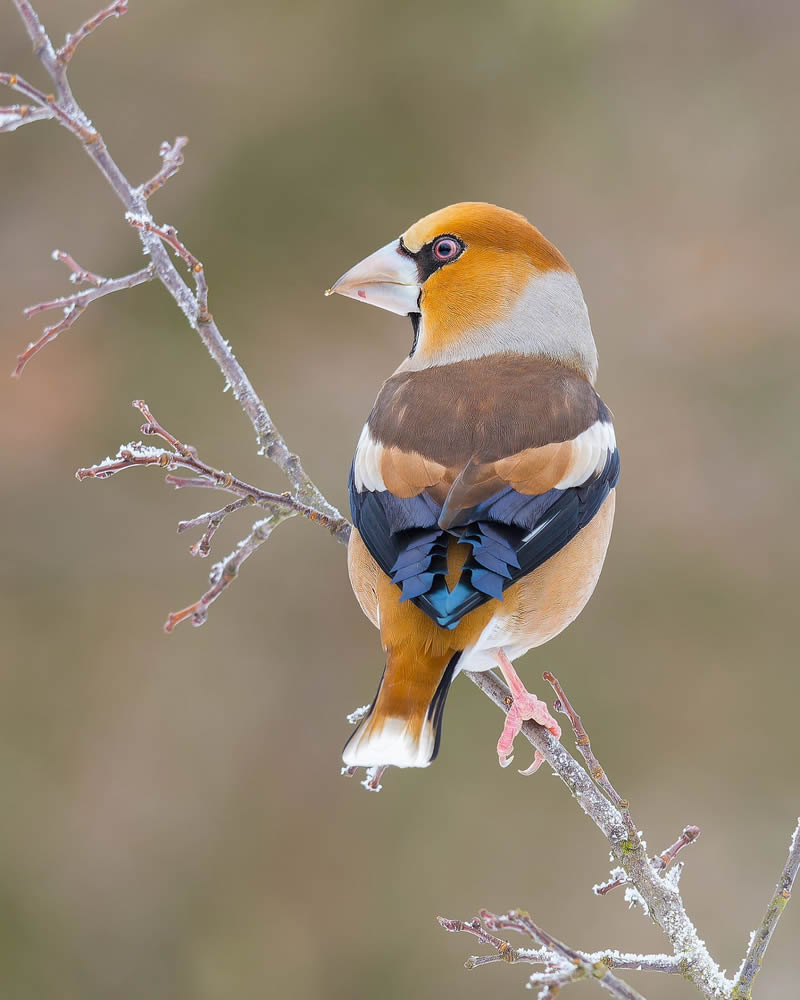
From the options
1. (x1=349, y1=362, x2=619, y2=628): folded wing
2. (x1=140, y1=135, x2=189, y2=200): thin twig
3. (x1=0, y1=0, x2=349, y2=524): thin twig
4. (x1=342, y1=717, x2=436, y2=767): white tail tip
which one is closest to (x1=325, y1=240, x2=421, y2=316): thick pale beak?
(x1=349, y1=362, x2=619, y2=628): folded wing

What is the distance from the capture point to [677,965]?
5.26ft

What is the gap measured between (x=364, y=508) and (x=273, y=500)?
228mm

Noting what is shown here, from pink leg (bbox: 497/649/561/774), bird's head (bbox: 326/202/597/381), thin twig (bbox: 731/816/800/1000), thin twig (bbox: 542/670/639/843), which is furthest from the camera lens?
bird's head (bbox: 326/202/597/381)

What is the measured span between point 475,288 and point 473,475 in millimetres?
725

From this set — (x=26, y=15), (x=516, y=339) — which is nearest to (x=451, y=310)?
(x=516, y=339)

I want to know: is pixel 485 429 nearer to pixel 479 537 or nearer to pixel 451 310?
pixel 479 537

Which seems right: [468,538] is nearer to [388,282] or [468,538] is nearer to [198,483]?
[198,483]

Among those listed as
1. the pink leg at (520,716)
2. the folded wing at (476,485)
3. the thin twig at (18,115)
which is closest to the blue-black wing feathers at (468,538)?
the folded wing at (476,485)

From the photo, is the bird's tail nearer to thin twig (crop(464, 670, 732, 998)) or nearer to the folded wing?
the folded wing

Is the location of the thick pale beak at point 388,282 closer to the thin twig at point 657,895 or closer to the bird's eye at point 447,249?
the bird's eye at point 447,249

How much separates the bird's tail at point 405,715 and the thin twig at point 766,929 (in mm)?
519

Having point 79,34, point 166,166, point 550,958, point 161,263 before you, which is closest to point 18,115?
point 79,34

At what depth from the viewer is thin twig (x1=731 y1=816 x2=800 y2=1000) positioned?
1.51 meters

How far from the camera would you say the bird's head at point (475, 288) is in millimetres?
2514
